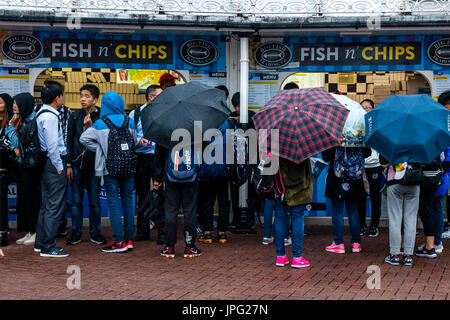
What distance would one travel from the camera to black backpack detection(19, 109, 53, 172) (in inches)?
311

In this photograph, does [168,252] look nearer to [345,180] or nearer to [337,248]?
[337,248]

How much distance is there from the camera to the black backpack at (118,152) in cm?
788

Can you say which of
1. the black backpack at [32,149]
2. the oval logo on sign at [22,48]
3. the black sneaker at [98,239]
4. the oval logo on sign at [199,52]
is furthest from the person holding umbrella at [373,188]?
the oval logo on sign at [22,48]

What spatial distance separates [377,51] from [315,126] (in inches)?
175

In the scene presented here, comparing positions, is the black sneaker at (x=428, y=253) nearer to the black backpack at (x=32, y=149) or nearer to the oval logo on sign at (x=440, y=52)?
the oval logo on sign at (x=440, y=52)

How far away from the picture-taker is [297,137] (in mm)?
6738

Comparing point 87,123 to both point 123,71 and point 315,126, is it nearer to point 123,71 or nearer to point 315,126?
point 123,71

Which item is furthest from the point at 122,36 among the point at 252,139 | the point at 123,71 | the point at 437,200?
the point at 437,200

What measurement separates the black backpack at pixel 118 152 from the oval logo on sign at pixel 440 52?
562 cm

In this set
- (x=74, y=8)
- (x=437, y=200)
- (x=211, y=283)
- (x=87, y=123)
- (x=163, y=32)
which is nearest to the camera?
(x=211, y=283)

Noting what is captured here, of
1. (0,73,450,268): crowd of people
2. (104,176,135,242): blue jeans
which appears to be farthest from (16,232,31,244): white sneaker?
(104,176,135,242): blue jeans

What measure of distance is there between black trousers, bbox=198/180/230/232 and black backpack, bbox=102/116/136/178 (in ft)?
3.62

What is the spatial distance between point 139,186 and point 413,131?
12.9 ft

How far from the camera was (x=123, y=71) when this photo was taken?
34.9ft
